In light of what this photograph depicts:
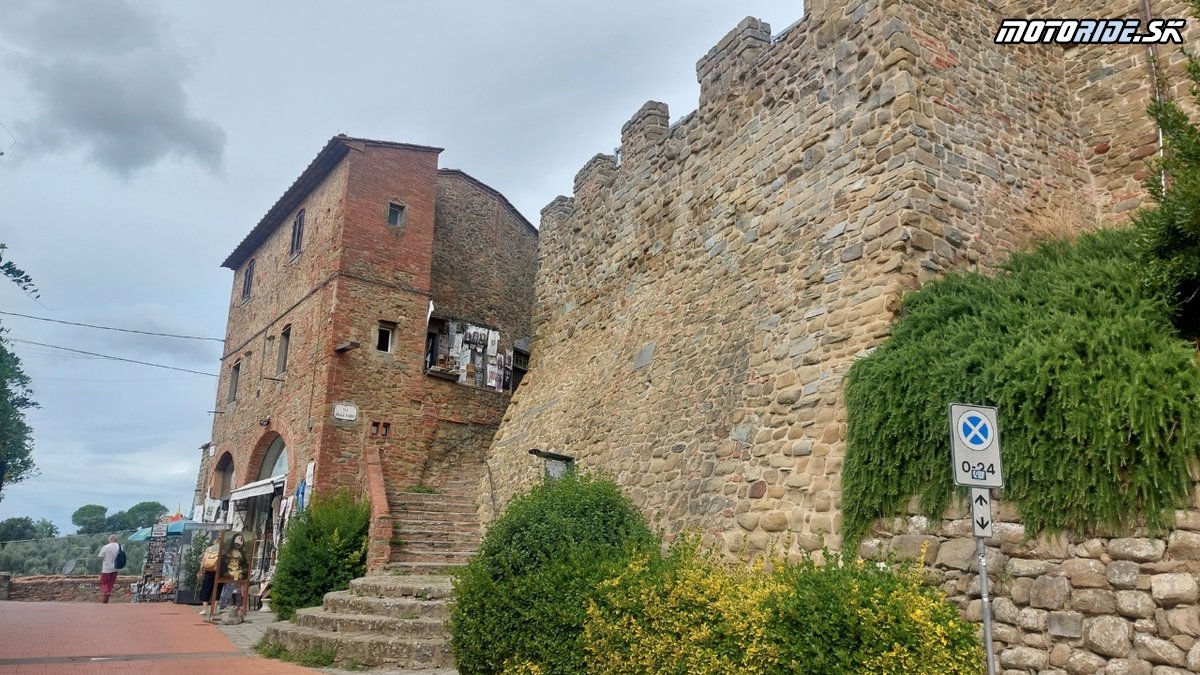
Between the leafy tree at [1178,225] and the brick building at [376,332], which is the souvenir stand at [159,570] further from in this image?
the leafy tree at [1178,225]

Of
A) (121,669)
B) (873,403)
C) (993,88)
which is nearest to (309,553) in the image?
(121,669)

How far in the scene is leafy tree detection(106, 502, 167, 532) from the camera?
191ft

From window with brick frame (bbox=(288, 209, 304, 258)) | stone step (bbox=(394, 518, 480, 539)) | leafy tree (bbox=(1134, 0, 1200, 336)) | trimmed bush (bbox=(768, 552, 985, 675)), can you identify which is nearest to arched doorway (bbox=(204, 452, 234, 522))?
window with brick frame (bbox=(288, 209, 304, 258))

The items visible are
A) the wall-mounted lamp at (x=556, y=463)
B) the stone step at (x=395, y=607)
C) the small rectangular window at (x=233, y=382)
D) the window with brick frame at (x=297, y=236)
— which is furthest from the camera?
the small rectangular window at (x=233, y=382)

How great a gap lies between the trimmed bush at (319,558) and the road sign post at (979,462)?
9.55m

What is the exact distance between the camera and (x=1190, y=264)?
16.5 feet

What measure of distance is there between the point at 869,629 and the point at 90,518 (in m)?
69.2

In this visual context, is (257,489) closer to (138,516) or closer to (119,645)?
(119,645)

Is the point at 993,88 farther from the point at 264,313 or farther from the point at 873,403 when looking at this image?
the point at 264,313

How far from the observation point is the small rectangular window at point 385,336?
1546 centimetres

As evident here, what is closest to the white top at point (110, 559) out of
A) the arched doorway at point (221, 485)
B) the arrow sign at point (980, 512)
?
the arched doorway at point (221, 485)

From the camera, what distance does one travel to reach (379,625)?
867cm

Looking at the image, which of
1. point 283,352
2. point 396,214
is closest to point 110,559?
point 283,352

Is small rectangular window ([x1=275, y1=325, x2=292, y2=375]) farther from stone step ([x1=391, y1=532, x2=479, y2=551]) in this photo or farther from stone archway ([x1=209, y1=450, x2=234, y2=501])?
stone step ([x1=391, y1=532, x2=479, y2=551])
